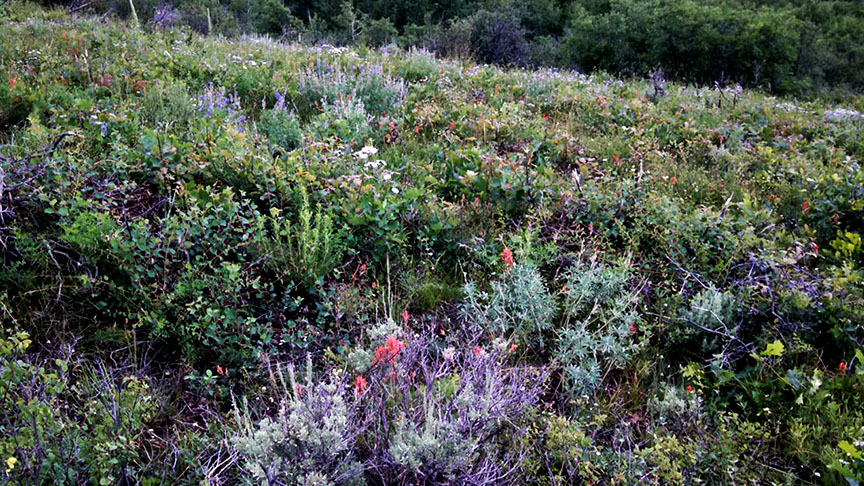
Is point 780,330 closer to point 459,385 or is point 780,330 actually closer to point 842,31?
point 459,385

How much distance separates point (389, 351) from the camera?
2348mm

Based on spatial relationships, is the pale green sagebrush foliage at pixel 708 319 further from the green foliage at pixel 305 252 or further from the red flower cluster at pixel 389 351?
the green foliage at pixel 305 252

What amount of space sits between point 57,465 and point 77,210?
155 cm

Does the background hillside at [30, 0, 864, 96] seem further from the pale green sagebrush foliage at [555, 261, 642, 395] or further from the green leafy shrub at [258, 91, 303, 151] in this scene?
the pale green sagebrush foliage at [555, 261, 642, 395]

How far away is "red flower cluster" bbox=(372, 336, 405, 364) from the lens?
2322 millimetres

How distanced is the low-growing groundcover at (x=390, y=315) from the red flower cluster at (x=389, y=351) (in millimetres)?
12

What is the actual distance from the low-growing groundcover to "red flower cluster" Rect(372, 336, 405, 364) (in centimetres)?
1

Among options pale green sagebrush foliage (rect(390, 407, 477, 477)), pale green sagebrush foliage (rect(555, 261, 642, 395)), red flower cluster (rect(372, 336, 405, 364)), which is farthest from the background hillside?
pale green sagebrush foliage (rect(390, 407, 477, 477))

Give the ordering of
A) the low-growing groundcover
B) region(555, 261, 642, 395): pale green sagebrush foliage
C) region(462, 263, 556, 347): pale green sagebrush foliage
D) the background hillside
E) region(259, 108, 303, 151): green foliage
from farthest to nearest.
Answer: the background hillside, region(259, 108, 303, 151): green foliage, region(462, 263, 556, 347): pale green sagebrush foliage, region(555, 261, 642, 395): pale green sagebrush foliage, the low-growing groundcover

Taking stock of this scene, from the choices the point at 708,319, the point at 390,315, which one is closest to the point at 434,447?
the point at 390,315

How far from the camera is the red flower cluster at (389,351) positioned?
7.62 ft

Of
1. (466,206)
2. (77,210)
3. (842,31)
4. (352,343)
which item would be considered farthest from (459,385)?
(842,31)

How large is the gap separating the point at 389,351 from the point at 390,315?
0.37m

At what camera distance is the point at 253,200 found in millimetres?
3605
